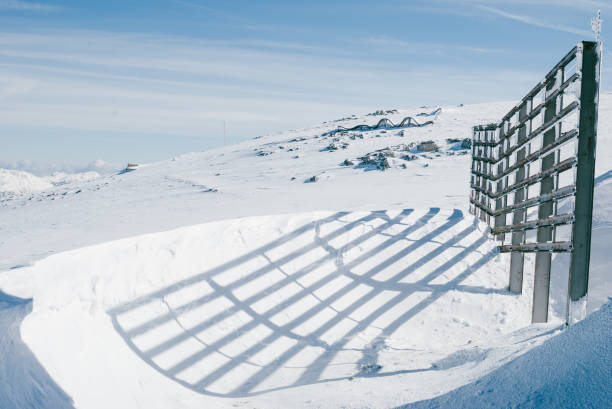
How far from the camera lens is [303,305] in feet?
17.4

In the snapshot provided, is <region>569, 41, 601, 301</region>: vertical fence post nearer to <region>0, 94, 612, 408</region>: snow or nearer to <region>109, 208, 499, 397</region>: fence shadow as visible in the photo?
<region>0, 94, 612, 408</region>: snow

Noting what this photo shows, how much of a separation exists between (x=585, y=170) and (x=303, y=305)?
3.19 metres

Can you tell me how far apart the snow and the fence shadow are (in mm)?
17

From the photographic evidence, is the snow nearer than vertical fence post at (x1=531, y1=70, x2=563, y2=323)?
Yes

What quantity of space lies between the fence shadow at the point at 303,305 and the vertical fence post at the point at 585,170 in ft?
5.75

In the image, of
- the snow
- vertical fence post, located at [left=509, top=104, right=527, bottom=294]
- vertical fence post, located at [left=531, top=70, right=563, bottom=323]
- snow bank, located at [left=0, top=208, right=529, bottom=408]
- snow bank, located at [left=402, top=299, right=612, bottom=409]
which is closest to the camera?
snow bank, located at [left=402, top=299, right=612, bottom=409]

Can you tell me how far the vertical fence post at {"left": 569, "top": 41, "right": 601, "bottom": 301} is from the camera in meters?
3.43

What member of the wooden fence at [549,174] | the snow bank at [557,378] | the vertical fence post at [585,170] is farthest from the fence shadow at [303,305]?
the vertical fence post at [585,170]

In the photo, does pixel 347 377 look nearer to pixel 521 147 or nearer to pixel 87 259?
pixel 87 259

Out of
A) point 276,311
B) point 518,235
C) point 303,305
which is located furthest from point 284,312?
point 518,235

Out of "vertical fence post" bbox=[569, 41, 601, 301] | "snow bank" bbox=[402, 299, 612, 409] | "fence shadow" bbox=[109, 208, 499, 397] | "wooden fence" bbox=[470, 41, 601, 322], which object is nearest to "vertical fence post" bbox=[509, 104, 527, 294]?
"wooden fence" bbox=[470, 41, 601, 322]

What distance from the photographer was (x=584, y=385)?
2.19 metres

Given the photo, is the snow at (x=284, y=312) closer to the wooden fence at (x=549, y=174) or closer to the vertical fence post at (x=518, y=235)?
the vertical fence post at (x=518, y=235)

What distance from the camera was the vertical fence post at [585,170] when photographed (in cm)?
343
